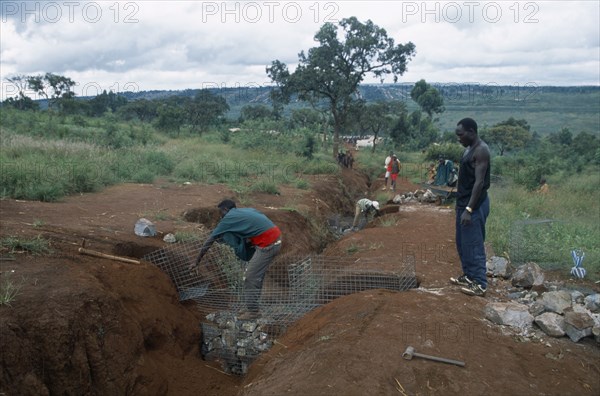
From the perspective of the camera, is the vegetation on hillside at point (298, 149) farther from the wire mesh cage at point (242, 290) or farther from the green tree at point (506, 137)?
the wire mesh cage at point (242, 290)

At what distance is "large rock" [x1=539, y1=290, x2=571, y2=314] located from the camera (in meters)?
4.39

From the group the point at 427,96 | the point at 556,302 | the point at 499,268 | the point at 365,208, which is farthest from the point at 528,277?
the point at 427,96

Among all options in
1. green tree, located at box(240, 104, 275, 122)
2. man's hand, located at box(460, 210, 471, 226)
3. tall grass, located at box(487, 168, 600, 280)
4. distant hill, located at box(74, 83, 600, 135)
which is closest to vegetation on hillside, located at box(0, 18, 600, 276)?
tall grass, located at box(487, 168, 600, 280)

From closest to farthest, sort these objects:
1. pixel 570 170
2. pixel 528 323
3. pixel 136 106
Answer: pixel 528 323 < pixel 570 170 < pixel 136 106

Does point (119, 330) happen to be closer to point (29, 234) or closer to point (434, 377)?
point (29, 234)

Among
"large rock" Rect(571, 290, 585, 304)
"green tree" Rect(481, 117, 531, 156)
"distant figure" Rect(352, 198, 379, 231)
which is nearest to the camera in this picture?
"large rock" Rect(571, 290, 585, 304)

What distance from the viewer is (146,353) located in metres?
5.04

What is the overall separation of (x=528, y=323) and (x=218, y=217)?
6075 millimetres

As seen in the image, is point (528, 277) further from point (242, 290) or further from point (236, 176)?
point (236, 176)

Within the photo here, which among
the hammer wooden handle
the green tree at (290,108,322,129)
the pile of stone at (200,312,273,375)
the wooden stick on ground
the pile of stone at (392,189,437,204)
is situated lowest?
the pile of stone at (200,312,273,375)

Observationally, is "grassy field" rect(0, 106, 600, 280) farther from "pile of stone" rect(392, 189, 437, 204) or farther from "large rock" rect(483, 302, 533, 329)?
"large rock" rect(483, 302, 533, 329)

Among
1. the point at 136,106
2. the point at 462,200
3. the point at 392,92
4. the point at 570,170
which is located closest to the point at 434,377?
the point at 462,200

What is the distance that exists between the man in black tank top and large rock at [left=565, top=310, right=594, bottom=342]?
3.67ft

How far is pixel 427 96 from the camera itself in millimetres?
40156
